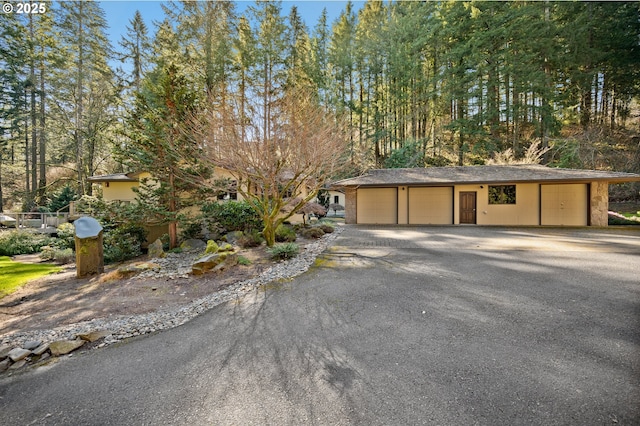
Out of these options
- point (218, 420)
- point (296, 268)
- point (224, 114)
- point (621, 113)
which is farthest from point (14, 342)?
point (621, 113)

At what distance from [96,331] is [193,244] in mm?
6515

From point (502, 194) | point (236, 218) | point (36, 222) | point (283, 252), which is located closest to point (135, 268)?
point (283, 252)

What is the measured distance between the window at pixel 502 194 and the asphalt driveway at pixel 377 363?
9.62 meters

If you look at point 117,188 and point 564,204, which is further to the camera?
point 117,188

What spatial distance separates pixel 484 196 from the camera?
1402 centimetres

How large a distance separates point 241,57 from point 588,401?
20191mm

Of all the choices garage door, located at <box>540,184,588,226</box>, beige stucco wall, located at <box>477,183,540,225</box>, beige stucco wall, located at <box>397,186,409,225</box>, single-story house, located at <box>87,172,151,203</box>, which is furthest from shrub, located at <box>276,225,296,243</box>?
garage door, located at <box>540,184,588,226</box>

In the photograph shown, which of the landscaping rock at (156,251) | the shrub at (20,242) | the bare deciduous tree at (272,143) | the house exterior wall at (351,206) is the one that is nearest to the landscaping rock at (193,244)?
the landscaping rock at (156,251)

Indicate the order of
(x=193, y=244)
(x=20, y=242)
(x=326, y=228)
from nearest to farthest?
(x=193, y=244) → (x=20, y=242) → (x=326, y=228)

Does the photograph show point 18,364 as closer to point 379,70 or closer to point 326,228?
point 326,228

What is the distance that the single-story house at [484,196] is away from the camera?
41.9ft

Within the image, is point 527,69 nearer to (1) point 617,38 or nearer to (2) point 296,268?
(1) point 617,38

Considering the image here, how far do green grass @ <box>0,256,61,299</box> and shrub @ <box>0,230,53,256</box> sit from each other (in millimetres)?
1858

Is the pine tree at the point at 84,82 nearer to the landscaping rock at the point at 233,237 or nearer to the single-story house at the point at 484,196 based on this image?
the landscaping rock at the point at 233,237
